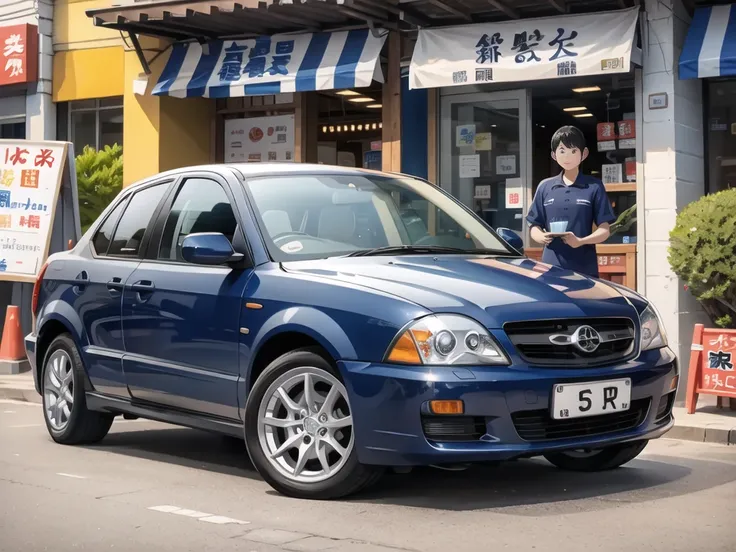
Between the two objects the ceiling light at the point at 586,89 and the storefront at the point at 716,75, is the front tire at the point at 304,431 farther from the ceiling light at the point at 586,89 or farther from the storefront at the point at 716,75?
the ceiling light at the point at 586,89

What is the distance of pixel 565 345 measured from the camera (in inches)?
224

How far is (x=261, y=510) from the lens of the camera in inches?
223

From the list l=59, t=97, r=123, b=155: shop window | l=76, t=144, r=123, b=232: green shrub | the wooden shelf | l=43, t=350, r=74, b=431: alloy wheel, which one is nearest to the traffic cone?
l=76, t=144, r=123, b=232: green shrub

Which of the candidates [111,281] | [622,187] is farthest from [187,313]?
[622,187]

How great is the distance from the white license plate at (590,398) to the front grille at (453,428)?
1.19ft

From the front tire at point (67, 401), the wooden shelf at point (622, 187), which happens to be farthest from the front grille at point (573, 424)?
the wooden shelf at point (622, 187)

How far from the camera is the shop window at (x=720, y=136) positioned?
12.8m

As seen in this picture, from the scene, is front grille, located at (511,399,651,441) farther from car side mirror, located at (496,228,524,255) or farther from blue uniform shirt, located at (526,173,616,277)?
blue uniform shirt, located at (526,173,616,277)

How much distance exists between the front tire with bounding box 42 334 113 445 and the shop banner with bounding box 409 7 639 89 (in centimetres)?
641

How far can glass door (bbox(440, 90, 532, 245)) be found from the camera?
13.7 metres

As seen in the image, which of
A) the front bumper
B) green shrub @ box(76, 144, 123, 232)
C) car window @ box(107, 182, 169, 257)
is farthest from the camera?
green shrub @ box(76, 144, 123, 232)

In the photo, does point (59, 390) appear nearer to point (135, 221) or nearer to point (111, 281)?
point (111, 281)

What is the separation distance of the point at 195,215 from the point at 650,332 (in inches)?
104

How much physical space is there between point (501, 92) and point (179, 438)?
6.99 meters
